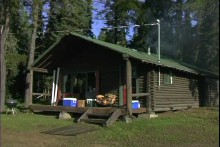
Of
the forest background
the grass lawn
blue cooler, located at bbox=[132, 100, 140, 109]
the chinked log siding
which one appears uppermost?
the forest background

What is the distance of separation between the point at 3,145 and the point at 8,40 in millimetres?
20920

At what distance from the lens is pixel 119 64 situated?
2044 centimetres

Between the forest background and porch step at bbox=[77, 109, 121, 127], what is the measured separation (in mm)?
8349

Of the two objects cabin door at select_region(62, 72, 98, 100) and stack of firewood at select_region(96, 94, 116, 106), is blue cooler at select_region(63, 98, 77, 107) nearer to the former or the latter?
stack of firewood at select_region(96, 94, 116, 106)

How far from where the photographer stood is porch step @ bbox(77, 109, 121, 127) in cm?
1568

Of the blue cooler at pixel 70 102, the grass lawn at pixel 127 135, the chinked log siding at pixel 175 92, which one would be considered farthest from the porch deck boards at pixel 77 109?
the chinked log siding at pixel 175 92

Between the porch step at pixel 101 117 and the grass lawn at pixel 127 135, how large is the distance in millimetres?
273

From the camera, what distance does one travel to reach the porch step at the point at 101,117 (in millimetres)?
15675

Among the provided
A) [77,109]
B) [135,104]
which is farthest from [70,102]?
[135,104]

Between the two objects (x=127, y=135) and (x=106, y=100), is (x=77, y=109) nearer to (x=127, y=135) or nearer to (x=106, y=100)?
(x=106, y=100)

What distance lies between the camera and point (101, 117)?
58.1ft

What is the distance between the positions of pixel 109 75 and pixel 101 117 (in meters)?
3.79

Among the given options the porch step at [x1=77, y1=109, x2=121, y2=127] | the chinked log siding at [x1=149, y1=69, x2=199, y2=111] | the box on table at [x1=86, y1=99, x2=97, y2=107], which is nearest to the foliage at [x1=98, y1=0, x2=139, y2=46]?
the chinked log siding at [x1=149, y1=69, x2=199, y2=111]

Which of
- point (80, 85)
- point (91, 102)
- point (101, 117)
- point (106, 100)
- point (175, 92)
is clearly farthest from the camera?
point (80, 85)
